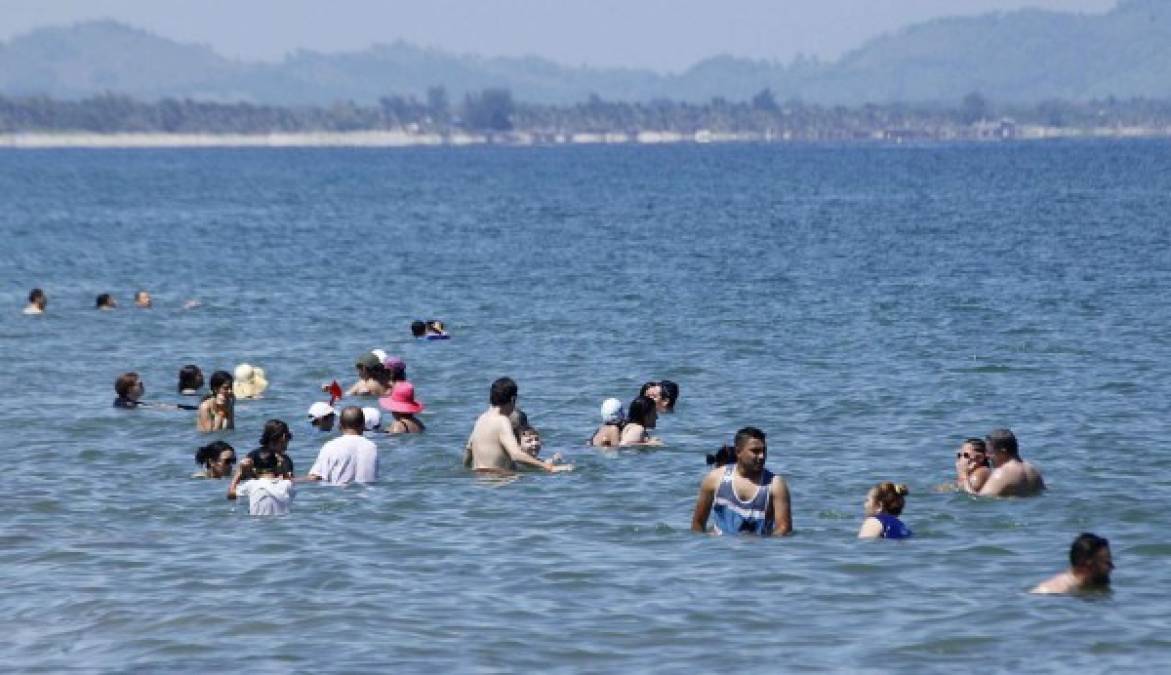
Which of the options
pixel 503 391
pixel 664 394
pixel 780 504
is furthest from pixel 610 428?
pixel 780 504

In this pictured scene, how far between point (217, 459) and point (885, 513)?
8.30 metres

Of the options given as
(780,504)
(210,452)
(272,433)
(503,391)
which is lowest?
(210,452)

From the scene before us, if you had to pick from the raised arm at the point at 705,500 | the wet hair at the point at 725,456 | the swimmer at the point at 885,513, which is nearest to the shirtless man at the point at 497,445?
the wet hair at the point at 725,456

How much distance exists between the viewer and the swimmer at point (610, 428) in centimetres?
2609

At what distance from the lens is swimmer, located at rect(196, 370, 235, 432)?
2741cm

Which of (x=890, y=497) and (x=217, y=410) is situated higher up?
(x=890, y=497)

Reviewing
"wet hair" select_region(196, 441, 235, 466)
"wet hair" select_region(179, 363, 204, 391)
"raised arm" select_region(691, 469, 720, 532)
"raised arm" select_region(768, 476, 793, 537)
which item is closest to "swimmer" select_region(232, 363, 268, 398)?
"wet hair" select_region(179, 363, 204, 391)

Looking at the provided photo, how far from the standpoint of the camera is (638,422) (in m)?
26.0

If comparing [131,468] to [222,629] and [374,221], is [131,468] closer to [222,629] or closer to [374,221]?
[222,629]

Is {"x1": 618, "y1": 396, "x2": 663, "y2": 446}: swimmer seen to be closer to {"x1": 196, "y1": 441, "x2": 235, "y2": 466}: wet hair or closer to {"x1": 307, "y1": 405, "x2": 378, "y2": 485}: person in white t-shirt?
{"x1": 307, "y1": 405, "x2": 378, "y2": 485}: person in white t-shirt

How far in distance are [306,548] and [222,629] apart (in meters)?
3.15

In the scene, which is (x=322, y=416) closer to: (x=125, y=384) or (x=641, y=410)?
(x=641, y=410)

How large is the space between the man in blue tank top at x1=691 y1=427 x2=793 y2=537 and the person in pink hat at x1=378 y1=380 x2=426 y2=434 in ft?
30.2

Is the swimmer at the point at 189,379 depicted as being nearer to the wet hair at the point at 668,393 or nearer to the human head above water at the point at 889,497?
the wet hair at the point at 668,393
